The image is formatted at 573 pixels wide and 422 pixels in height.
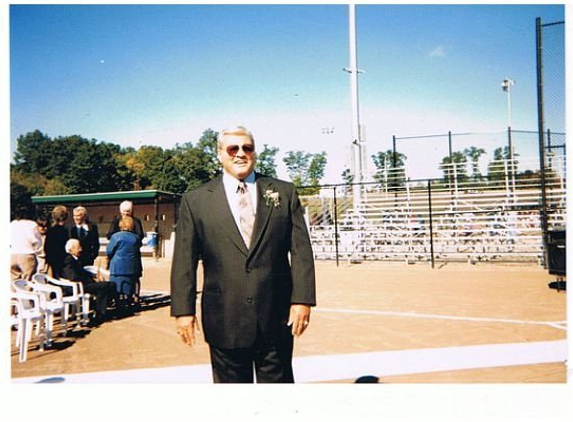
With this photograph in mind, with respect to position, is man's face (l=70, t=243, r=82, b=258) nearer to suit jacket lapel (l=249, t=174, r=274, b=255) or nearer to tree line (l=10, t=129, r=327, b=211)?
tree line (l=10, t=129, r=327, b=211)

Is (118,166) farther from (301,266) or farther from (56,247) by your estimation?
(301,266)

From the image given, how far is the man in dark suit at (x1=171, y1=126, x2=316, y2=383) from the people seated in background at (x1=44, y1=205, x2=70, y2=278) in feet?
12.3

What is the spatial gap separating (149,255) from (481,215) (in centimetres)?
1196

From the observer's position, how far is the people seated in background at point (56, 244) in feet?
19.2

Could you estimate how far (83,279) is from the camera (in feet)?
20.2

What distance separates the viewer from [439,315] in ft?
19.7

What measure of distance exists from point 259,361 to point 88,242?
4294mm

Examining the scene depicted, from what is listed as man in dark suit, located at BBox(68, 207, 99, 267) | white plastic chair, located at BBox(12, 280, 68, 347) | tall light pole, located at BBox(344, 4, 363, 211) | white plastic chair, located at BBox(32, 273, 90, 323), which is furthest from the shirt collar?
tall light pole, located at BBox(344, 4, 363, 211)

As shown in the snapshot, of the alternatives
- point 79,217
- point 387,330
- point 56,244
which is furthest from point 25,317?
point 387,330

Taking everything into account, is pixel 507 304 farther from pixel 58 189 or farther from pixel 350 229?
pixel 58 189

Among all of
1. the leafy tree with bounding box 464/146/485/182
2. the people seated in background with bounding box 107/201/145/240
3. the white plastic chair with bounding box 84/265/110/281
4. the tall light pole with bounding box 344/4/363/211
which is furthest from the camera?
the leafy tree with bounding box 464/146/485/182

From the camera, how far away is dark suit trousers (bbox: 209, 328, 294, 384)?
2.78 m
